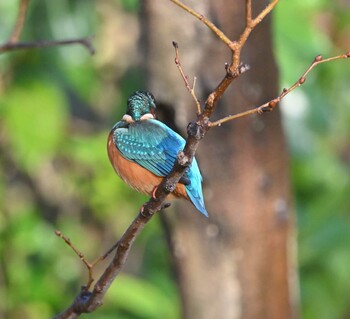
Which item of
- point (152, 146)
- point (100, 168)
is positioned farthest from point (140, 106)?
point (100, 168)

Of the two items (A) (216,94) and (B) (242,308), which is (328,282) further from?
(A) (216,94)

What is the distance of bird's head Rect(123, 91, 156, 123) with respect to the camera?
147 cm

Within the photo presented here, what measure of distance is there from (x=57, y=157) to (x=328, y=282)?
164 centimetres

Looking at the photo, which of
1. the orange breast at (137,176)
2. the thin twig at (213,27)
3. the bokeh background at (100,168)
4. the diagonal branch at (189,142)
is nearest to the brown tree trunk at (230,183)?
the bokeh background at (100,168)

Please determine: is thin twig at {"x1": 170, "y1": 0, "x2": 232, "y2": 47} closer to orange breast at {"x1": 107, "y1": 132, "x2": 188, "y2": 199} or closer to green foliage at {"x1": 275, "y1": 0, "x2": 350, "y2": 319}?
orange breast at {"x1": 107, "y1": 132, "x2": 188, "y2": 199}

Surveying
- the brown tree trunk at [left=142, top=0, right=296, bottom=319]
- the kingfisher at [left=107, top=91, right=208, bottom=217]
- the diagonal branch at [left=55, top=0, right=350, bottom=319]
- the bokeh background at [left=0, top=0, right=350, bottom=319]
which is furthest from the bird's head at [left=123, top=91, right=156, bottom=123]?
the bokeh background at [left=0, top=0, right=350, bottom=319]

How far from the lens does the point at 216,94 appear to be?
1.24 m

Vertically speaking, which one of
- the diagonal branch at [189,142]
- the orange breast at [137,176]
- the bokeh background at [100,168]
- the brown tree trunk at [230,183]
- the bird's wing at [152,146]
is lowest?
the diagonal branch at [189,142]

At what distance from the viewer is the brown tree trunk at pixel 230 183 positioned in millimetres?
2717

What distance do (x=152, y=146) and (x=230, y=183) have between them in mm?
1385

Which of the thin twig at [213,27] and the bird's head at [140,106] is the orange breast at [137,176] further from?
the thin twig at [213,27]

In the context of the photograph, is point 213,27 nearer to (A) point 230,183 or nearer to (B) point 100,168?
(A) point 230,183

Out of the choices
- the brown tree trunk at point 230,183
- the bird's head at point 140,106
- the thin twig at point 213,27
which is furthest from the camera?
the brown tree trunk at point 230,183

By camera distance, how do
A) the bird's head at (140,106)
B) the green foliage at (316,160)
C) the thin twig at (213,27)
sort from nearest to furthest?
the thin twig at (213,27) < the bird's head at (140,106) < the green foliage at (316,160)
